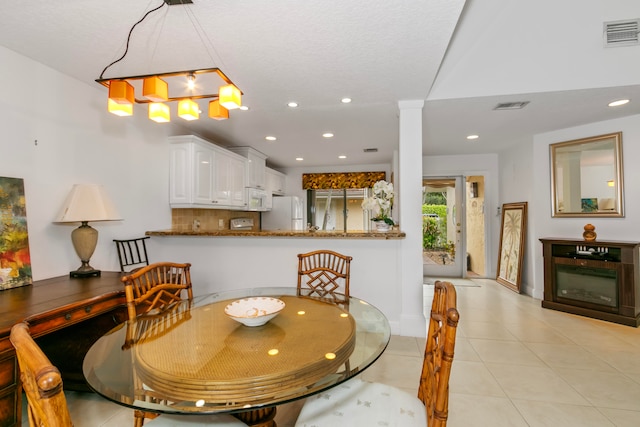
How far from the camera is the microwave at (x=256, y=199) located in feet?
16.0

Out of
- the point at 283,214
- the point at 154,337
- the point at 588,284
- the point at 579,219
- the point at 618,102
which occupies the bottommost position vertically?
the point at 588,284

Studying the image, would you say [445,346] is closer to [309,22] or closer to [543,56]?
[309,22]

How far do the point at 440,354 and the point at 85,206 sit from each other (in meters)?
2.64

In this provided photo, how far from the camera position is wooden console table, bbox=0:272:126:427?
1355mm

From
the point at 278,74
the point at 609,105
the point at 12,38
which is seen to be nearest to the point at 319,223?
the point at 278,74

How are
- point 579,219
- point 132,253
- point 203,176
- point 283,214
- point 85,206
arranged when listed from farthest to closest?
point 283,214 → point 579,219 → point 203,176 → point 132,253 → point 85,206

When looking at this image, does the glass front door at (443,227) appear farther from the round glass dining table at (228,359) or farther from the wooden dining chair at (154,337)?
the wooden dining chair at (154,337)

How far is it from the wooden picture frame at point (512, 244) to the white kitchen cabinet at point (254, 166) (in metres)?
4.26

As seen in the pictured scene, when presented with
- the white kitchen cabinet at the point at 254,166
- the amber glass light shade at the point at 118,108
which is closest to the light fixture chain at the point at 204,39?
the amber glass light shade at the point at 118,108

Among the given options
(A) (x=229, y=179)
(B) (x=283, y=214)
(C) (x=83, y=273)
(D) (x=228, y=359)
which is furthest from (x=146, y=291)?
(B) (x=283, y=214)

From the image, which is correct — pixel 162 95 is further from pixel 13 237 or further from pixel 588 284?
pixel 588 284

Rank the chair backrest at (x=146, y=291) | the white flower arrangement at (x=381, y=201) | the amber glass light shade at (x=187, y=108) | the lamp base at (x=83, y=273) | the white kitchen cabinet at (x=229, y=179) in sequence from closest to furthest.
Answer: the chair backrest at (x=146, y=291)
the amber glass light shade at (x=187, y=108)
the lamp base at (x=83, y=273)
the white flower arrangement at (x=381, y=201)
the white kitchen cabinet at (x=229, y=179)

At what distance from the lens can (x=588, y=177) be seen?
3.81 m

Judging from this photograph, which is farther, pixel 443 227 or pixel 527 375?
pixel 443 227
